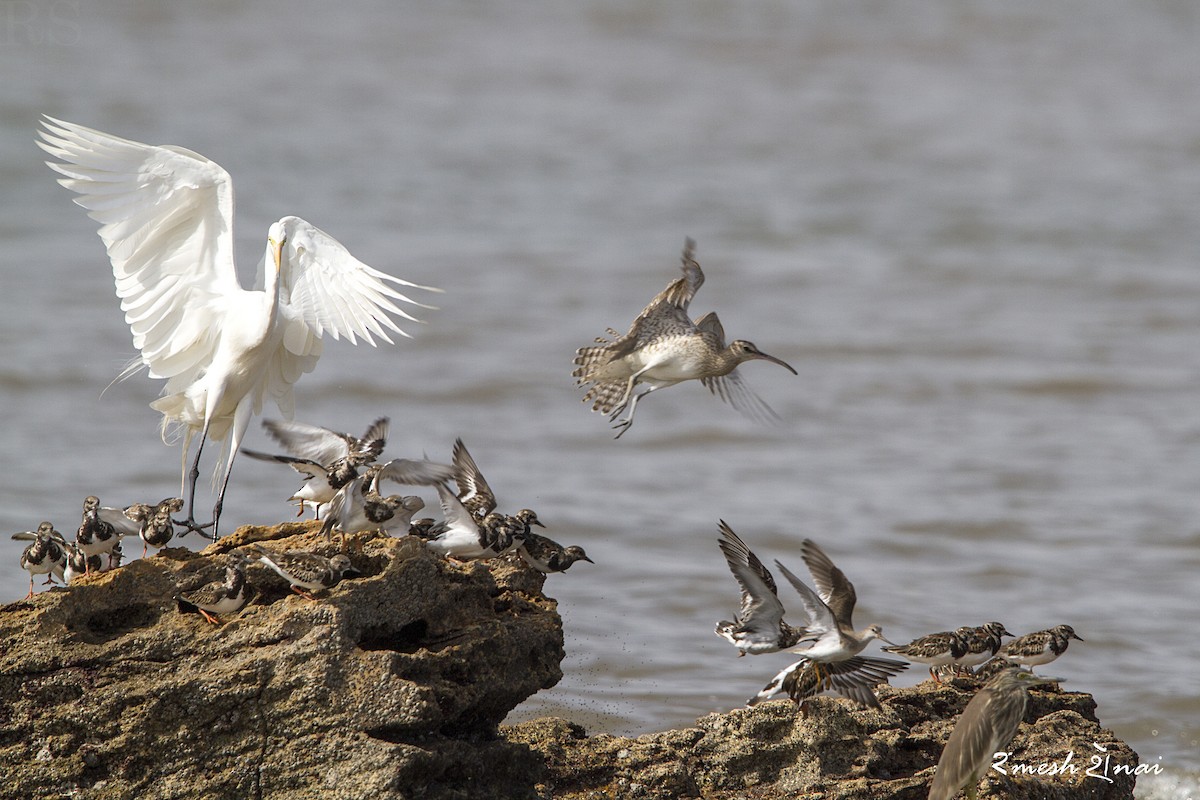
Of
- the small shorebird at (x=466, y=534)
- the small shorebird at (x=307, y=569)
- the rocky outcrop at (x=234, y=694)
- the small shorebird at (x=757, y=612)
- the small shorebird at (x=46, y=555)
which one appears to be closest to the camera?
the rocky outcrop at (x=234, y=694)

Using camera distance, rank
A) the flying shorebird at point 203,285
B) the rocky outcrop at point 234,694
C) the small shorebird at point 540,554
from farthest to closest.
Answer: the flying shorebird at point 203,285, the small shorebird at point 540,554, the rocky outcrop at point 234,694

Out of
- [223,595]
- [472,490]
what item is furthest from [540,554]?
[223,595]

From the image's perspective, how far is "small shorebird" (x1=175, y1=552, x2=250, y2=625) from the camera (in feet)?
24.6

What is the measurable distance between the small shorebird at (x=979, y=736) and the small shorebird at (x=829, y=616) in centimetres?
73

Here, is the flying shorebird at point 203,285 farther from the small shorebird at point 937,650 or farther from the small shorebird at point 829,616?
the small shorebird at point 937,650

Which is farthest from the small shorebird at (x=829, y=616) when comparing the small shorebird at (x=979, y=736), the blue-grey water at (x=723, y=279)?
the blue-grey water at (x=723, y=279)

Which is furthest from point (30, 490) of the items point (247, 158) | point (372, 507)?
point (247, 158)

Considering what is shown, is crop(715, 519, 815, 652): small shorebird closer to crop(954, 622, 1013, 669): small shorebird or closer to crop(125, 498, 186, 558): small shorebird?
crop(954, 622, 1013, 669): small shorebird

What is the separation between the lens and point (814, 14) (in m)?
44.0

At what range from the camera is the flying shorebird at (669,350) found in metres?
10.7

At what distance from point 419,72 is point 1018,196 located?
15.9 metres

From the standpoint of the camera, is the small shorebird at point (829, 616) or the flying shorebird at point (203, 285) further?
the flying shorebird at point (203, 285)

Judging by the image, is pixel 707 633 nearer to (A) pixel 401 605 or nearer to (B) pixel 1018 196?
(A) pixel 401 605

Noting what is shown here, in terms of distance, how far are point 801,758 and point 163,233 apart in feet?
17.4
